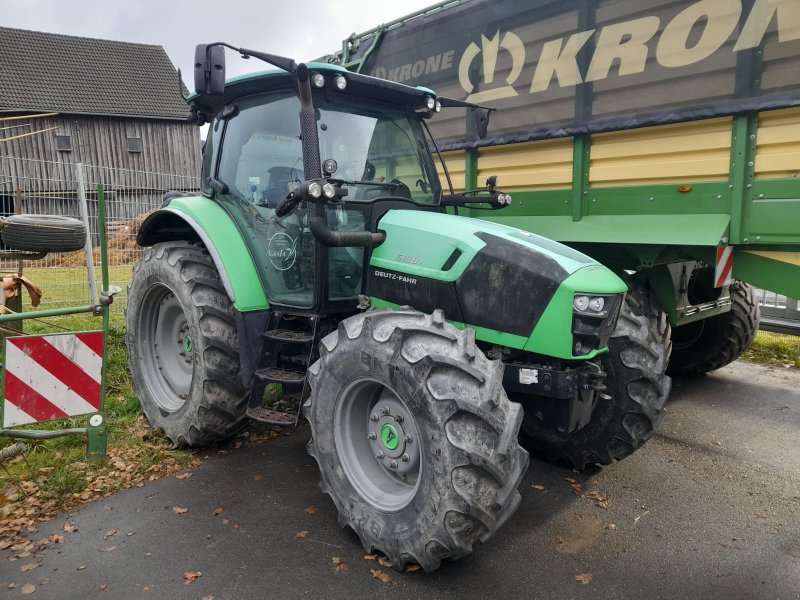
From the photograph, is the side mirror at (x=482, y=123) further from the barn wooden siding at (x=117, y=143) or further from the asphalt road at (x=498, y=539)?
the barn wooden siding at (x=117, y=143)

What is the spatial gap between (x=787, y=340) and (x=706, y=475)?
4.42m

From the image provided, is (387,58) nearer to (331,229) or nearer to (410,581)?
(331,229)

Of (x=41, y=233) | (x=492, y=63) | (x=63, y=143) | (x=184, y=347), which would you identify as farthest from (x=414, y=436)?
(x=63, y=143)

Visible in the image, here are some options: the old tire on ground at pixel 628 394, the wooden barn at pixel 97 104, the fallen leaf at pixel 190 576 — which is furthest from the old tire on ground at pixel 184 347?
the wooden barn at pixel 97 104

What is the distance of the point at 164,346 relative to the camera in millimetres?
4656

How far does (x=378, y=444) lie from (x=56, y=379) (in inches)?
81.1

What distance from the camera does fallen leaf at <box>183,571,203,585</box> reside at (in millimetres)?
2770

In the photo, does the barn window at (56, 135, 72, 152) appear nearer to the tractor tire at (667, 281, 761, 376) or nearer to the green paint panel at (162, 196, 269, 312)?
the green paint panel at (162, 196, 269, 312)

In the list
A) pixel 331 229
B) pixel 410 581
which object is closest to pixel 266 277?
pixel 331 229

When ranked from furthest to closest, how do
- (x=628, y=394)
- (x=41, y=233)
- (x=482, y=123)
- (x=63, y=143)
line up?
(x=63, y=143)
(x=482, y=123)
(x=41, y=233)
(x=628, y=394)

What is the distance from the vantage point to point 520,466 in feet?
8.59

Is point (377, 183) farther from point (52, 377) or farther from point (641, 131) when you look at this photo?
point (52, 377)

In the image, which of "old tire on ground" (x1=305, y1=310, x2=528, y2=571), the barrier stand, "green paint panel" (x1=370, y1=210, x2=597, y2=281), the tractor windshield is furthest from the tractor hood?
the barrier stand

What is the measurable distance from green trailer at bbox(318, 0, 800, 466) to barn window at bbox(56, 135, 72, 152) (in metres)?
26.6
